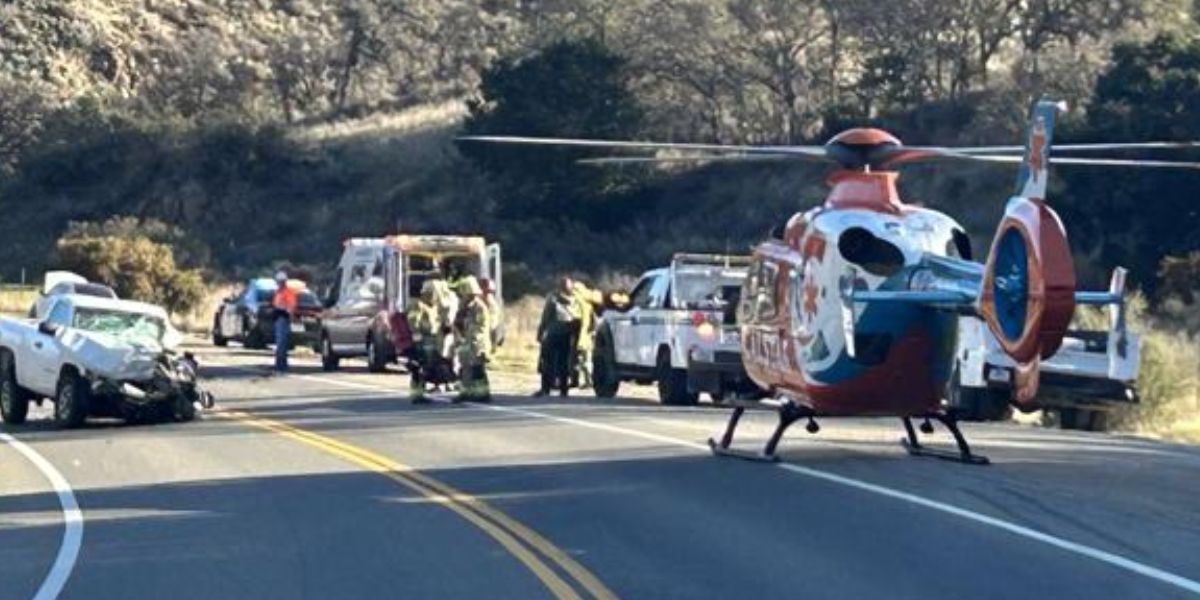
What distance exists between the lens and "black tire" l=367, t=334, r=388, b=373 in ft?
131

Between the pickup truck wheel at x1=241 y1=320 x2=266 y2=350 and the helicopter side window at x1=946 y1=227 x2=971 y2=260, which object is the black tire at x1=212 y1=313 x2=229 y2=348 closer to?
the pickup truck wheel at x1=241 y1=320 x2=266 y2=350

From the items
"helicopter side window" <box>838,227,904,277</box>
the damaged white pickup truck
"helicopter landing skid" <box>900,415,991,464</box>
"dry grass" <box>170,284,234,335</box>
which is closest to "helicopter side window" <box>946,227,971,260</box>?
"helicopter side window" <box>838,227,904,277</box>

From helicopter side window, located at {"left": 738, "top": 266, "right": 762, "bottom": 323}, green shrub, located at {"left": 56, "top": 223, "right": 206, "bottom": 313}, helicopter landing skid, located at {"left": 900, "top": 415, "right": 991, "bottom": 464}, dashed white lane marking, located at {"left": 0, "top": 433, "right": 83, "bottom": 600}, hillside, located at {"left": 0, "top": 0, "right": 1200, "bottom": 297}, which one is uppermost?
hillside, located at {"left": 0, "top": 0, "right": 1200, "bottom": 297}

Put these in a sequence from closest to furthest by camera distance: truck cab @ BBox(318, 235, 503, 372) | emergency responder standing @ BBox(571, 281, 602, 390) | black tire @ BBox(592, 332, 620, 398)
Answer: black tire @ BBox(592, 332, 620, 398), emergency responder standing @ BBox(571, 281, 602, 390), truck cab @ BBox(318, 235, 503, 372)

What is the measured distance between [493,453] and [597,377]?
1149cm

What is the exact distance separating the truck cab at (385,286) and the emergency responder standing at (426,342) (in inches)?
162

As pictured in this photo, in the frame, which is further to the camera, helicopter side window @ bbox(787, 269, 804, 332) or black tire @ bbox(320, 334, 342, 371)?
black tire @ bbox(320, 334, 342, 371)

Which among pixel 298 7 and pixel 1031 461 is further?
pixel 298 7

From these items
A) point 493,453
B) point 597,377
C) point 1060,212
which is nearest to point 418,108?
point 1060,212

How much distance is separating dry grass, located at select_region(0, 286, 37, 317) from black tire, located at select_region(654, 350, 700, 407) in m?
26.4

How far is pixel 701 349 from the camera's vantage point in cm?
3053

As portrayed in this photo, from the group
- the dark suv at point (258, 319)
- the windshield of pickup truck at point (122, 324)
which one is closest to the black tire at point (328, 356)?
the dark suv at point (258, 319)

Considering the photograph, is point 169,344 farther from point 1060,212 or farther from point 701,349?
point 1060,212

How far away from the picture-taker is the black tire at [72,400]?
88.3ft
